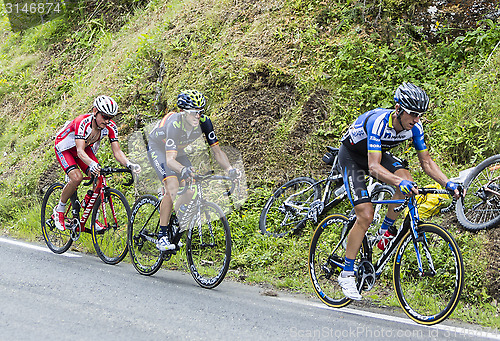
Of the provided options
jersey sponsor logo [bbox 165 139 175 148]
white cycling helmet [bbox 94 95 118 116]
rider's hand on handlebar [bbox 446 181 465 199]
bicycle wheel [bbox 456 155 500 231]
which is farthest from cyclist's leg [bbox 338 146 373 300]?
white cycling helmet [bbox 94 95 118 116]

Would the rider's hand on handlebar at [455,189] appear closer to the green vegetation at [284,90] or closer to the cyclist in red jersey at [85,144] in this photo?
the green vegetation at [284,90]

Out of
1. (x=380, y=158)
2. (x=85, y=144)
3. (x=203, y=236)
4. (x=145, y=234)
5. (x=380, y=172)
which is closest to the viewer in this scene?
(x=380, y=172)

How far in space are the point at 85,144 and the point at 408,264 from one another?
17.5ft

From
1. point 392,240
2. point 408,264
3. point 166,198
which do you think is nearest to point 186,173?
point 166,198

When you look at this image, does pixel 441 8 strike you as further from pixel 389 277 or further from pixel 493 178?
pixel 389 277

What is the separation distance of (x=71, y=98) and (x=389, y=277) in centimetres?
1119

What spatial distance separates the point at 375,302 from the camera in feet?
20.0

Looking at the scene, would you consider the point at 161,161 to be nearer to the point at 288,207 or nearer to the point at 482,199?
the point at 288,207

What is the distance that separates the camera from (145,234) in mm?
7574

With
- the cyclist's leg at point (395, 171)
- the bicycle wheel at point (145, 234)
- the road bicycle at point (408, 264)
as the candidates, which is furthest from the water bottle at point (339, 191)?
the bicycle wheel at point (145, 234)

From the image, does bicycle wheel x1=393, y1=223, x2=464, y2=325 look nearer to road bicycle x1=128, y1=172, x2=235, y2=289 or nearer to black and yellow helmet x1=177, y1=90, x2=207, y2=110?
road bicycle x1=128, y1=172, x2=235, y2=289

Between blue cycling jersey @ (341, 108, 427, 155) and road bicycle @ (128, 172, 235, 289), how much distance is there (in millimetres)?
1813

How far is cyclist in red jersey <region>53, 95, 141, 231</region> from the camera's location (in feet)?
25.3

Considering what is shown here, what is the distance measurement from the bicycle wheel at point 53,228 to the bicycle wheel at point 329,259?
4.69 metres
